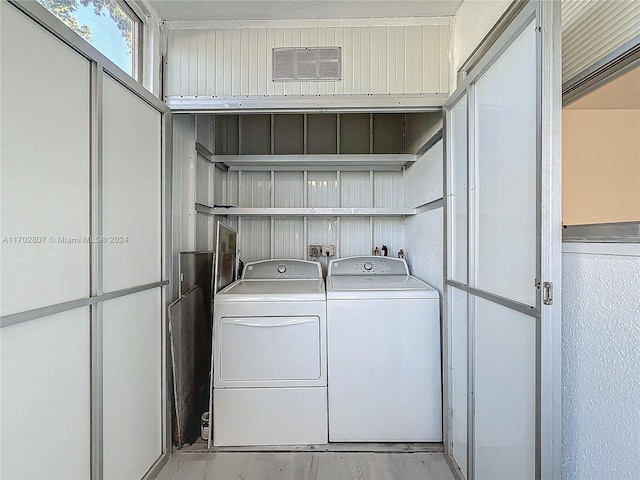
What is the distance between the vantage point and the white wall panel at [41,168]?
1.06m

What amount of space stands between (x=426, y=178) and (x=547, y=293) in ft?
5.23

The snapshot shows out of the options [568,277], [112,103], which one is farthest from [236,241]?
[568,277]

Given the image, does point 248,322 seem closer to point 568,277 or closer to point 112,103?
point 112,103

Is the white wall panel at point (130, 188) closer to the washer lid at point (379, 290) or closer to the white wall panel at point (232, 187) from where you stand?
the washer lid at point (379, 290)

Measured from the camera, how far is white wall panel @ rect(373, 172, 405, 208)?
132 inches

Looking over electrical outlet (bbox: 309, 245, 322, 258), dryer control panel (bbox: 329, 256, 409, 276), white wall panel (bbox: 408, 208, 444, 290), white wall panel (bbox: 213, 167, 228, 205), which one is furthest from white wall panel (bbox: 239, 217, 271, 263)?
white wall panel (bbox: 408, 208, 444, 290)

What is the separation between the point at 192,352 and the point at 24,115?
1.75m

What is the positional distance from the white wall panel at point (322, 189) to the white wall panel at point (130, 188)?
5.05ft

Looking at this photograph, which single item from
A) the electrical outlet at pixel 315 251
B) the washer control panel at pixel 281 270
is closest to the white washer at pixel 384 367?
the washer control panel at pixel 281 270

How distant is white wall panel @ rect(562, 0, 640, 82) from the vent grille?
3.78ft

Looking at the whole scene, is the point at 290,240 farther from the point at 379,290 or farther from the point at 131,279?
the point at 131,279

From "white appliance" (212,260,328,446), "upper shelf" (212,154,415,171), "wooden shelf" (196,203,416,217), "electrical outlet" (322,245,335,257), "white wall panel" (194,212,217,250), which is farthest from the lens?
"electrical outlet" (322,245,335,257)

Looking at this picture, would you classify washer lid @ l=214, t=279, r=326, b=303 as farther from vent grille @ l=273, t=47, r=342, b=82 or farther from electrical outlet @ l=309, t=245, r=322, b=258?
vent grille @ l=273, t=47, r=342, b=82

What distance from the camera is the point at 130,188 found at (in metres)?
1.73
